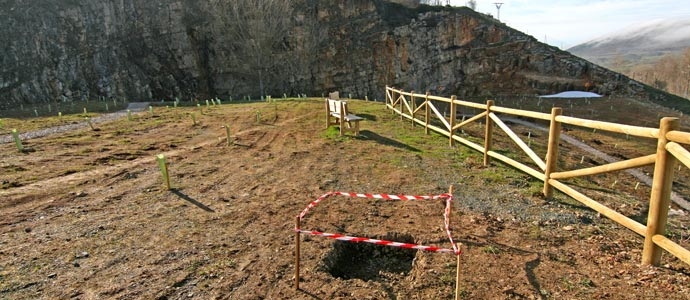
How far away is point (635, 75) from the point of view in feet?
295

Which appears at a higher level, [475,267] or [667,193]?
[667,193]

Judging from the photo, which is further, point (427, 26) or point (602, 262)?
point (427, 26)

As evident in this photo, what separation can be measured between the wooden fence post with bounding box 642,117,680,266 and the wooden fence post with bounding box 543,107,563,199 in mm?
1960

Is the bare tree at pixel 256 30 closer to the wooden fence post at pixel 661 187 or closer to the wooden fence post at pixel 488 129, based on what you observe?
the wooden fence post at pixel 488 129

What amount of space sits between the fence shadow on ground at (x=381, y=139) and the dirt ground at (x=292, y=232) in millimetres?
712

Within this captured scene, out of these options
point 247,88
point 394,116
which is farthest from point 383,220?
point 247,88

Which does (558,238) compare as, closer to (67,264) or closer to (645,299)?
(645,299)

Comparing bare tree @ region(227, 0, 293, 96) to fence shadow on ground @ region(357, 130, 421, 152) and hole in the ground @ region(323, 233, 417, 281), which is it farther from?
hole in the ground @ region(323, 233, 417, 281)

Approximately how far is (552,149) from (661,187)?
208cm

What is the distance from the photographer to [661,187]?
368 cm

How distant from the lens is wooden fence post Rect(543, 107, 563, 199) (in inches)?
224

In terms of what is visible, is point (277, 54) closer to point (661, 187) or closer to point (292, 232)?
point (292, 232)

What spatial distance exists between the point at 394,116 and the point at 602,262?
12.1 m

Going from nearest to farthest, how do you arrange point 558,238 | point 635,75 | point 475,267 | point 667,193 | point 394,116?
point 667,193 < point 475,267 < point 558,238 < point 394,116 < point 635,75
